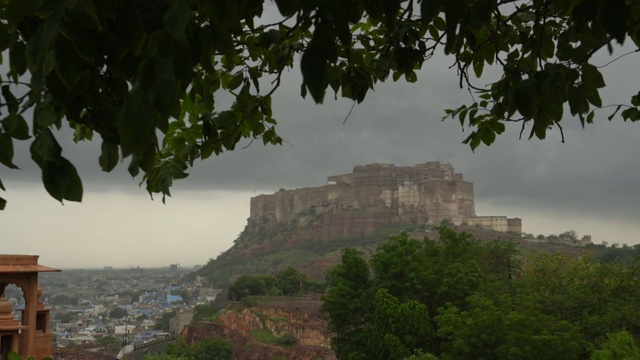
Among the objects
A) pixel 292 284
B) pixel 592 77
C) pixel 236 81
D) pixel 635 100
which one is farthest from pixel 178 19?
pixel 292 284

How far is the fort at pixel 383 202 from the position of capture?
64875 mm

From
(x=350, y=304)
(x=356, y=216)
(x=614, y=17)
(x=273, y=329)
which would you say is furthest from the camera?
(x=356, y=216)

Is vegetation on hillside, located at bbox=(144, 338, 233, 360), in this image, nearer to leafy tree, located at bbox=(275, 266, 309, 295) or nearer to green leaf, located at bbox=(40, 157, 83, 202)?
leafy tree, located at bbox=(275, 266, 309, 295)

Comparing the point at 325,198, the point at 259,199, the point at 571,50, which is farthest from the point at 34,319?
the point at 259,199

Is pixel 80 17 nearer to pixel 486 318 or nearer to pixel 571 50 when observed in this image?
pixel 571 50

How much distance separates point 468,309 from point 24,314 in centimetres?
902

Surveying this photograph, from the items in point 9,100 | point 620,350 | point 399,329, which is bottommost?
point 399,329

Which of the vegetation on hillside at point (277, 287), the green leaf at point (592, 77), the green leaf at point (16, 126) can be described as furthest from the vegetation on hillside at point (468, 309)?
the vegetation on hillside at point (277, 287)

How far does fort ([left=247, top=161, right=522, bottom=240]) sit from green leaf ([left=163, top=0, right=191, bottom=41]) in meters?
63.5

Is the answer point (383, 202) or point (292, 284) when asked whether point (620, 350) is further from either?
point (383, 202)

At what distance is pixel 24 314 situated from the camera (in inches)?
367

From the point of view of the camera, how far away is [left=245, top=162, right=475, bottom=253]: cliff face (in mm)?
65375

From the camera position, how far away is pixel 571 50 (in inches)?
63.3

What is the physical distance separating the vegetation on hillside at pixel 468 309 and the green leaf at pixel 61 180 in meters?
9.81
